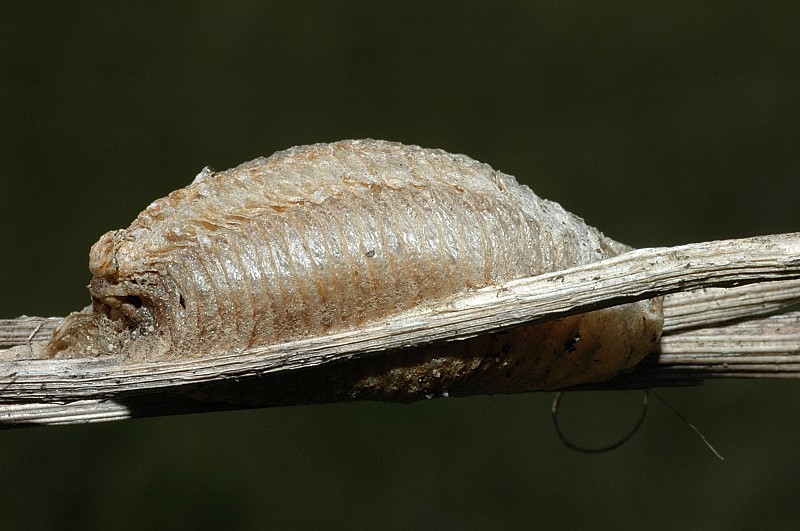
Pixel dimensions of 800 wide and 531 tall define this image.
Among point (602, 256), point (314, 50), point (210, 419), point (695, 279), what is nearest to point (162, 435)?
point (210, 419)

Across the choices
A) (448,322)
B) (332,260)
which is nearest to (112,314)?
(332,260)

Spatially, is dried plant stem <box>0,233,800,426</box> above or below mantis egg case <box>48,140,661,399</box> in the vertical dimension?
below

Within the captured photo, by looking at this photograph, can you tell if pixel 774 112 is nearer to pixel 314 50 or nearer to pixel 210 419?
pixel 314 50

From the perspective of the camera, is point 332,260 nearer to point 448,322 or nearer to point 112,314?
point 448,322

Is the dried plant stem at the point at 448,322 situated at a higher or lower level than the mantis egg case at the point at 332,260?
lower

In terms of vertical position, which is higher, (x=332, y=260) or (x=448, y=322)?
(x=332, y=260)

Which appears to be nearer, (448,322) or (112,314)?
(448,322)

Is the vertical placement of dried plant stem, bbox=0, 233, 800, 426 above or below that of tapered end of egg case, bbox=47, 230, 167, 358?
below

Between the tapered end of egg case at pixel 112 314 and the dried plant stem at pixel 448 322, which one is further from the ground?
the tapered end of egg case at pixel 112 314
